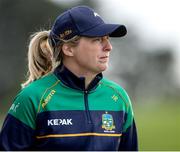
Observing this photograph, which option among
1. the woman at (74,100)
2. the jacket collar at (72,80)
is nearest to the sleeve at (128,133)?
the woman at (74,100)

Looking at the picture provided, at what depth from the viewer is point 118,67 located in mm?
54344

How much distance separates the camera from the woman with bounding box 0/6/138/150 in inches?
258

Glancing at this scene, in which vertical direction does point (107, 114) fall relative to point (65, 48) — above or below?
below

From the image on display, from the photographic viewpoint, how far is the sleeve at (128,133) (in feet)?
22.7

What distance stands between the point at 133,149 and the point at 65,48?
0.98m

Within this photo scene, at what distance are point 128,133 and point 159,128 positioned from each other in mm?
20024

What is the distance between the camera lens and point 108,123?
6723 millimetres

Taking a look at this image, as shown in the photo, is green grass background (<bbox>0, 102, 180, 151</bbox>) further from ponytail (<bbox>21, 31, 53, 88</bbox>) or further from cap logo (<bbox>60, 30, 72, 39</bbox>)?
cap logo (<bbox>60, 30, 72, 39</bbox>)

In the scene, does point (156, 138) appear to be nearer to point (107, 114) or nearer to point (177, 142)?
point (177, 142)

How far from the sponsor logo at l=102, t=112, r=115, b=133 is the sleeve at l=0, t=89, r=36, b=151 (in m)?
0.54

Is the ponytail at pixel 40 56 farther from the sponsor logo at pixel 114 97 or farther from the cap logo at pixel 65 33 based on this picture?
the sponsor logo at pixel 114 97

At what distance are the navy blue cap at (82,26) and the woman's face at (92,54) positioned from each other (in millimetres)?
64

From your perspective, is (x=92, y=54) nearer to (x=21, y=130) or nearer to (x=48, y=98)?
(x=48, y=98)

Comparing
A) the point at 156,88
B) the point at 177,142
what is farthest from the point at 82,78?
the point at 156,88
